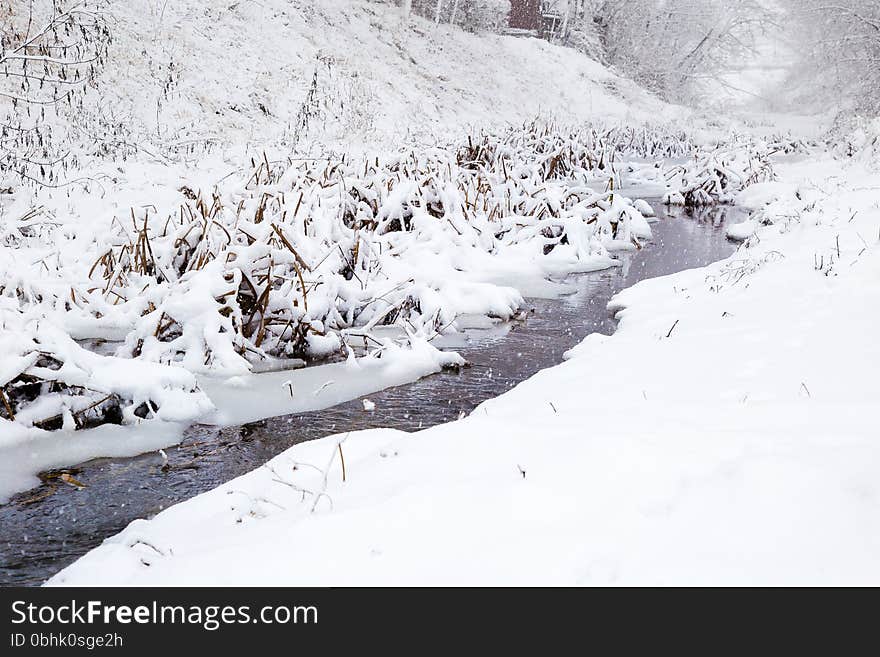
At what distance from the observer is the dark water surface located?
3246mm

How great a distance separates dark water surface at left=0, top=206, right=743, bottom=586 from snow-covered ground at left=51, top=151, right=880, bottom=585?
1.41 ft

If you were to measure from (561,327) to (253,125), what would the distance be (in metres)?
12.6

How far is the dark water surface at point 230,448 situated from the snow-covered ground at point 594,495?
1.41 feet

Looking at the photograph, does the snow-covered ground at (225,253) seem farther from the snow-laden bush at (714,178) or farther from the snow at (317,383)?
the snow-laden bush at (714,178)

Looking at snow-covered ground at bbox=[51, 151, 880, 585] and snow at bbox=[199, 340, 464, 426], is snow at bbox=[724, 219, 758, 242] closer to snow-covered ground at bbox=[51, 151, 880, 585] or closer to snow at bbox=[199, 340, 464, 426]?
snow at bbox=[199, 340, 464, 426]

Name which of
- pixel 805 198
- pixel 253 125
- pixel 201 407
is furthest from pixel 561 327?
pixel 253 125

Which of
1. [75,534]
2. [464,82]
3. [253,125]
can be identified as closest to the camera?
[75,534]

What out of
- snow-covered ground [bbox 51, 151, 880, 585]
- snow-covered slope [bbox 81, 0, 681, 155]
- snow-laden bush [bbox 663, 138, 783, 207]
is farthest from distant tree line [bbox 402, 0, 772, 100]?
snow-covered ground [bbox 51, 151, 880, 585]

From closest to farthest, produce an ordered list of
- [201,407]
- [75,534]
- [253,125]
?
[75,534]
[201,407]
[253,125]

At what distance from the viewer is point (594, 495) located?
2287mm

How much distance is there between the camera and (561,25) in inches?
1774

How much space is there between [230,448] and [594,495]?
8.25 feet
